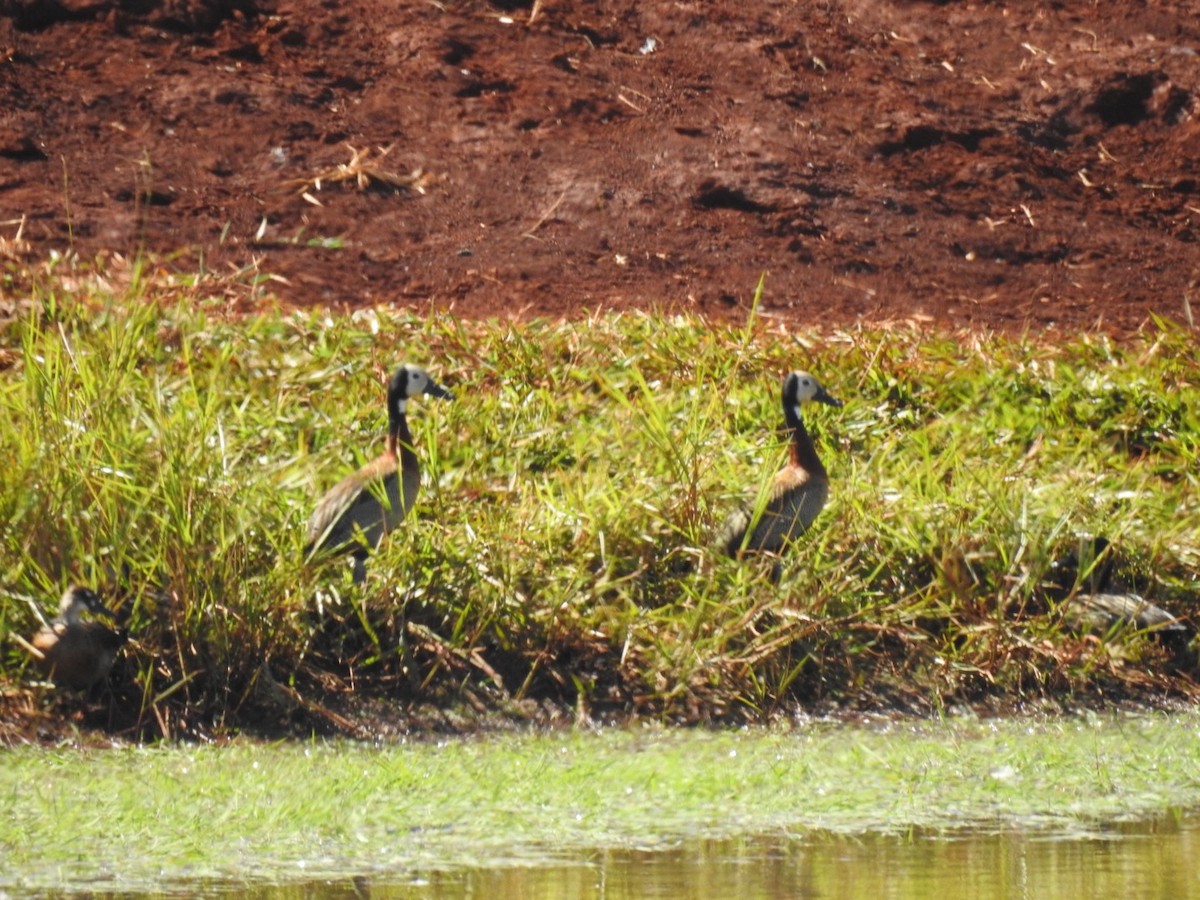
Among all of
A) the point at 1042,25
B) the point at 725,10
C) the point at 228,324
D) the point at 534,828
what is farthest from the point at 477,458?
the point at 1042,25

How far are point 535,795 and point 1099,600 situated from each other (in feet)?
7.94

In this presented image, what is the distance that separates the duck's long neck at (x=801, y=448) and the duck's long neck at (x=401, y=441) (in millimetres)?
1383

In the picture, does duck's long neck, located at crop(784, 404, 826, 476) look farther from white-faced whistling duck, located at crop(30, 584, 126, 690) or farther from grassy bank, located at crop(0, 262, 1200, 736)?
white-faced whistling duck, located at crop(30, 584, 126, 690)

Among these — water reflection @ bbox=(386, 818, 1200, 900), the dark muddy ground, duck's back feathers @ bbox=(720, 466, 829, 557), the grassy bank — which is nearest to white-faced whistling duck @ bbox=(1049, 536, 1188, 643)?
the grassy bank

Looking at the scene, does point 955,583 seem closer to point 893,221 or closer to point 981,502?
point 981,502

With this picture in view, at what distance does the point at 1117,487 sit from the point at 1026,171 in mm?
4465

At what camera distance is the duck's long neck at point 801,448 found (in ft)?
23.0

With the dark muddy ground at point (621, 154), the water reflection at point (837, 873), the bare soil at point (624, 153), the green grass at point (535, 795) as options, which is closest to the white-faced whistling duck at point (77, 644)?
the green grass at point (535, 795)

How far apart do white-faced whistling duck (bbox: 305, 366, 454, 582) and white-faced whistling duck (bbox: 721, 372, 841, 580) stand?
1130 millimetres

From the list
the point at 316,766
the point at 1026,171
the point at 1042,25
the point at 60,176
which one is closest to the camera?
the point at 316,766

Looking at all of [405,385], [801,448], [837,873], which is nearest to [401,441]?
[405,385]

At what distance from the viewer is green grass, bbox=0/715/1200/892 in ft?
15.4

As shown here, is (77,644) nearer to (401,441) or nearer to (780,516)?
(401,441)

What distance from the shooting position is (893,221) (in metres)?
10.9
